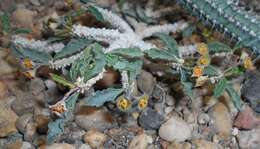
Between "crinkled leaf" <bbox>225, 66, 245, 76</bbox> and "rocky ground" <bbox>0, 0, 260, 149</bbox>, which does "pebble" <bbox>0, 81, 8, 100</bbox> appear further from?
"crinkled leaf" <bbox>225, 66, 245, 76</bbox>

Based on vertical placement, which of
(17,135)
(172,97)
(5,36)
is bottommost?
(17,135)

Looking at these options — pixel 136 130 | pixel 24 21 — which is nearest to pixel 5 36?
pixel 24 21

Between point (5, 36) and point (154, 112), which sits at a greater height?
point (5, 36)

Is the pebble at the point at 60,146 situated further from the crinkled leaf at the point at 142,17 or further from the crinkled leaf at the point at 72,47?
the crinkled leaf at the point at 142,17

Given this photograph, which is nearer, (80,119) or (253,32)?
(253,32)

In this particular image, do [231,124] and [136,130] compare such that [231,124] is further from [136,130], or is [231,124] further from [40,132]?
[40,132]

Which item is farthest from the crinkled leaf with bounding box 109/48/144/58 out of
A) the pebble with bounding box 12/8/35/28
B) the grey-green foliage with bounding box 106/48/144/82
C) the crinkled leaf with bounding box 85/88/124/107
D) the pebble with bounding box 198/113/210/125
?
the pebble with bounding box 12/8/35/28
